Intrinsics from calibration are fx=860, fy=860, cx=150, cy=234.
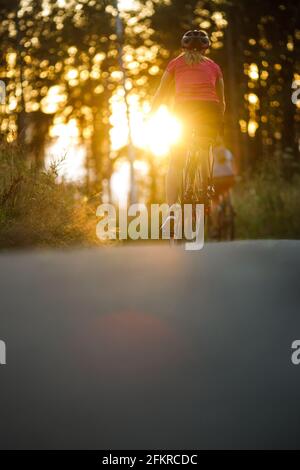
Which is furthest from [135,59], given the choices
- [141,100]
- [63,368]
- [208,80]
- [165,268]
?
[63,368]

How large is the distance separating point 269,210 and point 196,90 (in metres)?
6.19

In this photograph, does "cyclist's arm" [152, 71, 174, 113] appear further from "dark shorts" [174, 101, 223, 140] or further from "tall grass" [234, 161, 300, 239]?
"tall grass" [234, 161, 300, 239]

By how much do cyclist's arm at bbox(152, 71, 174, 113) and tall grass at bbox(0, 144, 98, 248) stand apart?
3.93ft

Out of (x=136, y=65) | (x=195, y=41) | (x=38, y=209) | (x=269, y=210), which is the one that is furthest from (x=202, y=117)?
(x=136, y=65)

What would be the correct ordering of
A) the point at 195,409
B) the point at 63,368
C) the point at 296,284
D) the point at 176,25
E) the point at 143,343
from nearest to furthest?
the point at 195,409, the point at 63,368, the point at 143,343, the point at 296,284, the point at 176,25

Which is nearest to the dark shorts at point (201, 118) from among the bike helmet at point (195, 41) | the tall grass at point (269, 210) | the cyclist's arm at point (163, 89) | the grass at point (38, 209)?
the cyclist's arm at point (163, 89)

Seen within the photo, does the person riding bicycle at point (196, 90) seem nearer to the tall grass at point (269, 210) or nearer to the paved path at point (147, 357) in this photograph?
the paved path at point (147, 357)

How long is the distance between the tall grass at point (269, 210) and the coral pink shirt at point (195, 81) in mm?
4506

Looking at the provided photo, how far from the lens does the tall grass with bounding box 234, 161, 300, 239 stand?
507 inches

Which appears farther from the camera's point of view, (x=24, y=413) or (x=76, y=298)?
(x=76, y=298)

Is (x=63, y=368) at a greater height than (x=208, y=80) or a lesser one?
lesser

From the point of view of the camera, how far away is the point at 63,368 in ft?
9.73

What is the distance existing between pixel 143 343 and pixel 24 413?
67 centimetres

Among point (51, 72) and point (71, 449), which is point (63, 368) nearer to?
point (71, 449)
